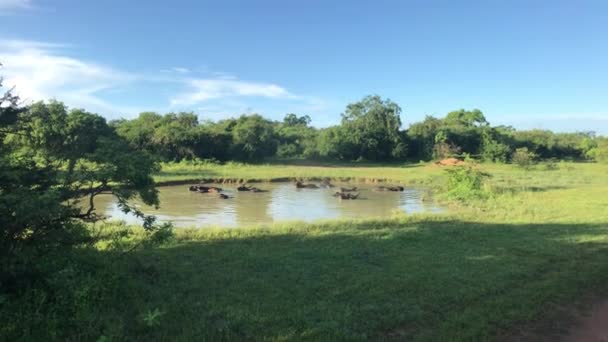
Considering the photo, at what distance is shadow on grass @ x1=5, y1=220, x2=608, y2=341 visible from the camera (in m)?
4.70

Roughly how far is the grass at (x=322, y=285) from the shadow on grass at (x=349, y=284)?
0.8 inches

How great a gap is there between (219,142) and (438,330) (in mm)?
35168

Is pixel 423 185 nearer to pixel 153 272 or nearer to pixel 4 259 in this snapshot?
pixel 153 272

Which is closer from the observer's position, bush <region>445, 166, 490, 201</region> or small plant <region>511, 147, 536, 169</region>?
bush <region>445, 166, 490, 201</region>

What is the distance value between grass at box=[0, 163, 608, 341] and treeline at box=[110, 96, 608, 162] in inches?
1128

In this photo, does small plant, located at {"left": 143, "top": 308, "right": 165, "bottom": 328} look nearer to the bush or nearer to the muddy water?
the muddy water

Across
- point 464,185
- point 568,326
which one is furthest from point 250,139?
point 568,326

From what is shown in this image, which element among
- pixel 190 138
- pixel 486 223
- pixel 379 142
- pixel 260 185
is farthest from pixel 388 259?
pixel 379 142

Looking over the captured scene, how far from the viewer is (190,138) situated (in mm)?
36500

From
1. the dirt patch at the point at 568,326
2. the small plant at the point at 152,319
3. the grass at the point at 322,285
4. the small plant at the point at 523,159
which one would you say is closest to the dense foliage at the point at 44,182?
the grass at the point at 322,285

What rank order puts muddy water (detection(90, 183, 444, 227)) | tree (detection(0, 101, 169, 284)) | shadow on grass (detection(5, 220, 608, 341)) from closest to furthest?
shadow on grass (detection(5, 220, 608, 341)) < tree (detection(0, 101, 169, 284)) < muddy water (detection(90, 183, 444, 227))

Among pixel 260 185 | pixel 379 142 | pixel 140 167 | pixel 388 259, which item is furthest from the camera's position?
pixel 379 142

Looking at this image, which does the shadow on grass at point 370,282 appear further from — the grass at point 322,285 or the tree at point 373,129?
the tree at point 373,129

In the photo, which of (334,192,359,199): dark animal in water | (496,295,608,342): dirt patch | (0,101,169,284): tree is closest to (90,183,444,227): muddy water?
(334,192,359,199): dark animal in water
